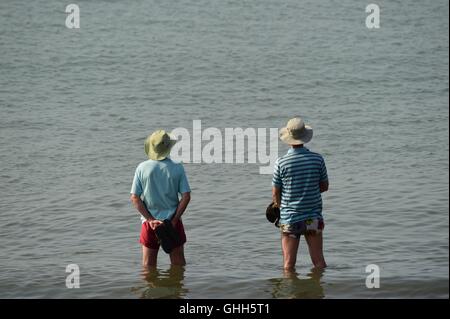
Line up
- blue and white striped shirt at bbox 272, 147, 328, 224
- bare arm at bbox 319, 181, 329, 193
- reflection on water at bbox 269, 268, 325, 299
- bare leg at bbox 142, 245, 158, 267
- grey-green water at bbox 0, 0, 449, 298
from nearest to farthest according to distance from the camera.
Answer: blue and white striped shirt at bbox 272, 147, 328, 224 → bare arm at bbox 319, 181, 329, 193 → reflection on water at bbox 269, 268, 325, 299 → bare leg at bbox 142, 245, 158, 267 → grey-green water at bbox 0, 0, 449, 298

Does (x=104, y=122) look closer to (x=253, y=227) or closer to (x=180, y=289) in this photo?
(x=253, y=227)

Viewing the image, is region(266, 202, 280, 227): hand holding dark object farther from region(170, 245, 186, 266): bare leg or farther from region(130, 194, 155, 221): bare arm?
region(130, 194, 155, 221): bare arm

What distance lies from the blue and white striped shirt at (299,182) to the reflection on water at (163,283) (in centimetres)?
133

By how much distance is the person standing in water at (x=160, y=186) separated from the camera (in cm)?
820

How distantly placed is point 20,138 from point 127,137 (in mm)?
2005

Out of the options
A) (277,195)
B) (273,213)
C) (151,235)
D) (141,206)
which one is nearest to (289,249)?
(273,213)

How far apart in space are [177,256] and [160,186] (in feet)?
2.87

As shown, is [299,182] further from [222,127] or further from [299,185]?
[222,127]

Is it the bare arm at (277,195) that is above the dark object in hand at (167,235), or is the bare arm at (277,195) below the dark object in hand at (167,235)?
above

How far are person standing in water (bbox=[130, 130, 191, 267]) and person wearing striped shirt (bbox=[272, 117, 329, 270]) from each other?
2.87 ft

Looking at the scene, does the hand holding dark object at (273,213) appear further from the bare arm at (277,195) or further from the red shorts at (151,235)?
the red shorts at (151,235)

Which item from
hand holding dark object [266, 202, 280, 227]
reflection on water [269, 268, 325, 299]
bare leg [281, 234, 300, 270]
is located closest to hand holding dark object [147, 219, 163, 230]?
hand holding dark object [266, 202, 280, 227]

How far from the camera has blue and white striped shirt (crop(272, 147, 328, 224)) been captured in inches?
320

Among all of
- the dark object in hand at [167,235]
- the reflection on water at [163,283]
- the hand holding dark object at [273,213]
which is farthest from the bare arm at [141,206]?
the hand holding dark object at [273,213]
